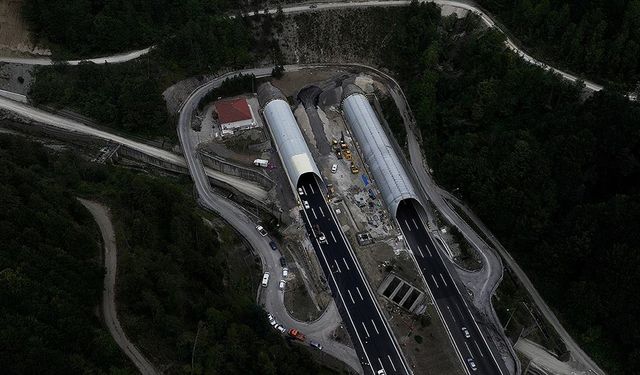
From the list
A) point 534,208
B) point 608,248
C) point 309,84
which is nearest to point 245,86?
point 309,84

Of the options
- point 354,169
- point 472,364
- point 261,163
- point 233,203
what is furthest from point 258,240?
point 472,364

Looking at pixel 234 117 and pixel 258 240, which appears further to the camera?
pixel 234 117

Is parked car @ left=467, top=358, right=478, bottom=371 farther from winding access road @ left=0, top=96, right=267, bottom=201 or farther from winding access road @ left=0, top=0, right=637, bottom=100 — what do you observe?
winding access road @ left=0, top=0, right=637, bottom=100

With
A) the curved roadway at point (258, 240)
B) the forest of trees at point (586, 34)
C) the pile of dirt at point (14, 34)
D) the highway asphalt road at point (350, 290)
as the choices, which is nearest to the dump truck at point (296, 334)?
the curved roadway at point (258, 240)

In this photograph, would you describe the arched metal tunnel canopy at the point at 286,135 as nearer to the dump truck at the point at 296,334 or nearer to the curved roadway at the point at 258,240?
the curved roadway at the point at 258,240

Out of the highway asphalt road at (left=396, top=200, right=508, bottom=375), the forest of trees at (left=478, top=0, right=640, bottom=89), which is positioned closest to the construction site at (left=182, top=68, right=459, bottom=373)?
the highway asphalt road at (left=396, top=200, right=508, bottom=375)

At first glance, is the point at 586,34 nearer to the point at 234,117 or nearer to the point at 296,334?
the point at 234,117
